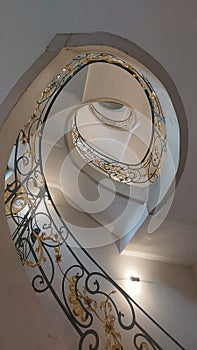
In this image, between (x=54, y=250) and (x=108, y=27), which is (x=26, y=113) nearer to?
(x=108, y=27)

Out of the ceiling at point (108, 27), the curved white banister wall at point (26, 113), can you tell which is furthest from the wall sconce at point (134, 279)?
the ceiling at point (108, 27)

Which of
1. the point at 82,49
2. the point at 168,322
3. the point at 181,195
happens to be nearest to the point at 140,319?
the point at 168,322

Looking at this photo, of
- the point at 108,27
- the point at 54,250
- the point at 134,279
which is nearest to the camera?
the point at 108,27

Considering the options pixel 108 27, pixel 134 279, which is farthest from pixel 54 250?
pixel 108 27

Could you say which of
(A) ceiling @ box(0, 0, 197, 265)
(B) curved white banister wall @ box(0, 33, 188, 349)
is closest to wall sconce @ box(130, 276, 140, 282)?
(B) curved white banister wall @ box(0, 33, 188, 349)

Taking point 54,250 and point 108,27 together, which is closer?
point 108,27

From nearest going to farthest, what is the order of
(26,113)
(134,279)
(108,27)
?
(108,27)
(26,113)
(134,279)

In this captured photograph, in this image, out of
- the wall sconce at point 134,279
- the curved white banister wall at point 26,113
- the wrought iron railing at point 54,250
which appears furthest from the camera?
the wall sconce at point 134,279

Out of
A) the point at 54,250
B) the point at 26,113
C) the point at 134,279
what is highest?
the point at 26,113

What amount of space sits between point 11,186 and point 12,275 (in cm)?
107

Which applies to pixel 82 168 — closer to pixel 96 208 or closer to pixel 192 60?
pixel 96 208

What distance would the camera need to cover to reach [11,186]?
2672mm

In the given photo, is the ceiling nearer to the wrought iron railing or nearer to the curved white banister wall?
the curved white banister wall

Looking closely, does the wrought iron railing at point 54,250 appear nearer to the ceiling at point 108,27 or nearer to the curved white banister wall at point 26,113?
the curved white banister wall at point 26,113
